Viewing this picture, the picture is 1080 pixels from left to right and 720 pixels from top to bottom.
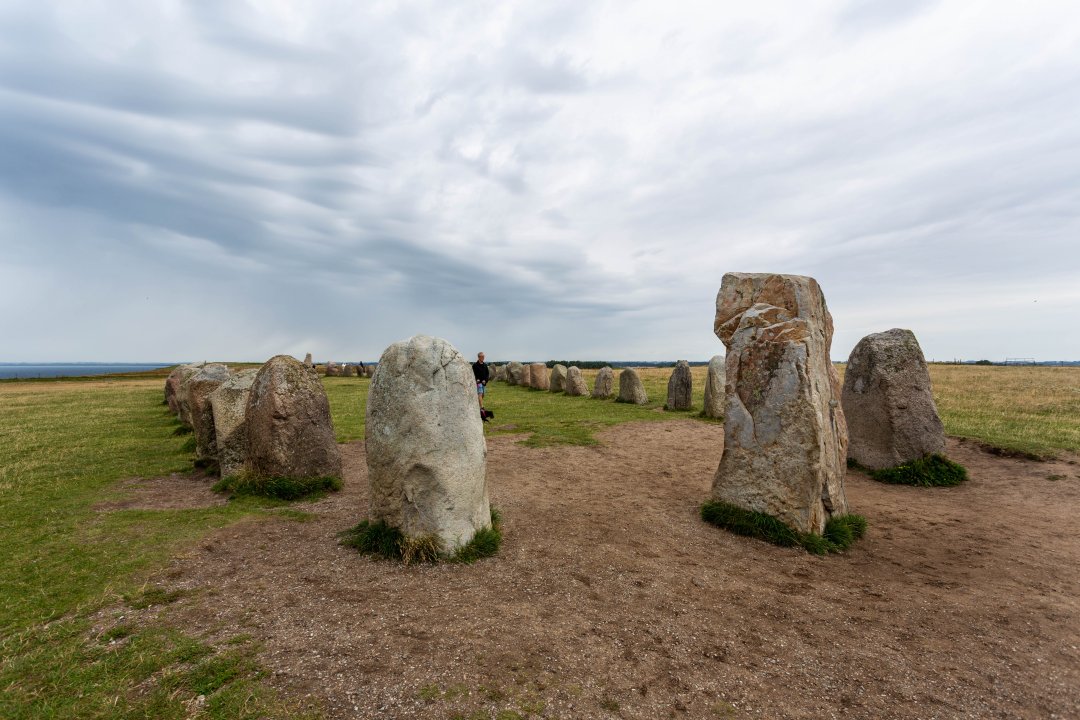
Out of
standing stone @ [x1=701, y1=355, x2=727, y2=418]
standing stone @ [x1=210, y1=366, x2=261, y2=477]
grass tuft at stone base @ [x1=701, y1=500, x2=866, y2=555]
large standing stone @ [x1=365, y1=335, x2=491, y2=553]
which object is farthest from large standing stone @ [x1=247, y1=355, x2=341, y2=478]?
standing stone @ [x1=701, y1=355, x2=727, y2=418]

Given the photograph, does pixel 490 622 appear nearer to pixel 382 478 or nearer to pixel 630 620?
pixel 630 620

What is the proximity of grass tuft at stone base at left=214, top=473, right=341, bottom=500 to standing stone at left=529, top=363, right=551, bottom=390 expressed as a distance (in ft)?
66.9

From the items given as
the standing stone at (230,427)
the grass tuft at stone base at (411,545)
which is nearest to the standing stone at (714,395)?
the grass tuft at stone base at (411,545)

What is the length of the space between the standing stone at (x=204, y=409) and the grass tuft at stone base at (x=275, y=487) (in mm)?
1538

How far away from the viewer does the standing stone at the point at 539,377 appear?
92.9ft

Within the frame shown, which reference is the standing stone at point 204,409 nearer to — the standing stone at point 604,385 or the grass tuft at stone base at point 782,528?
the grass tuft at stone base at point 782,528

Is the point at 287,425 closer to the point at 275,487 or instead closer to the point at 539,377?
the point at 275,487

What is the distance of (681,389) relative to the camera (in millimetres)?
18375

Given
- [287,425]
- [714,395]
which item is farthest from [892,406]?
[287,425]

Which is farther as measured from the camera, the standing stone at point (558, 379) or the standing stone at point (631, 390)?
A: the standing stone at point (558, 379)

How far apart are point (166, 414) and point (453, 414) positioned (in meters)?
17.3

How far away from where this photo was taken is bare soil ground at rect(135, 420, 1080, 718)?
333 cm

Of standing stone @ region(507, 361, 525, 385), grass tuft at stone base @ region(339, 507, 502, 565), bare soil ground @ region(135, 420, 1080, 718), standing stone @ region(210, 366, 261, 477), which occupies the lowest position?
bare soil ground @ region(135, 420, 1080, 718)

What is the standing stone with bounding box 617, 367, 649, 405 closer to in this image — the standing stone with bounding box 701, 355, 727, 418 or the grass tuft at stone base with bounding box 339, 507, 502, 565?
the standing stone with bounding box 701, 355, 727, 418
